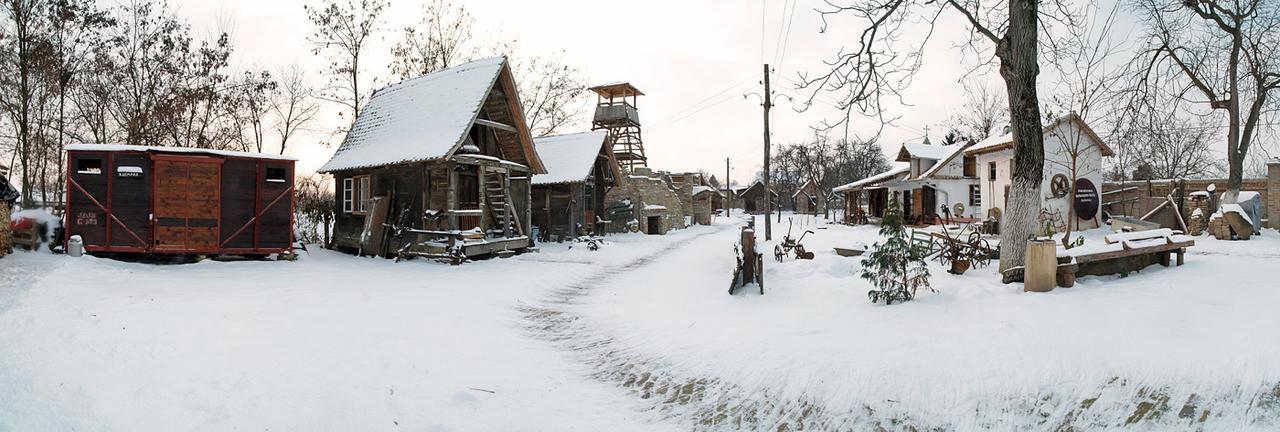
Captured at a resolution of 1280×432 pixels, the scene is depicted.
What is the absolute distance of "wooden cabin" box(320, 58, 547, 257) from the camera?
48.2 ft

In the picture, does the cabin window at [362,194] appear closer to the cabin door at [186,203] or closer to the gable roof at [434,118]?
the gable roof at [434,118]

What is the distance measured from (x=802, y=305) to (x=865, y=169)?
5153 cm

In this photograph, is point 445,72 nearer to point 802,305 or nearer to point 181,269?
point 181,269

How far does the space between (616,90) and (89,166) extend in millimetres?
23049

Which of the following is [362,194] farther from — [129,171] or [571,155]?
[571,155]

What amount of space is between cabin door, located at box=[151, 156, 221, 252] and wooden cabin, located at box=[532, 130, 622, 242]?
12.1 meters

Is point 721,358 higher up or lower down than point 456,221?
lower down

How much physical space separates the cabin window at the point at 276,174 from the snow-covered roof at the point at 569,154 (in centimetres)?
1000

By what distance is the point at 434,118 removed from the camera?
15.5m

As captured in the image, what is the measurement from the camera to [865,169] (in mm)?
55062

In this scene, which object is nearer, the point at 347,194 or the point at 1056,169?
the point at 347,194

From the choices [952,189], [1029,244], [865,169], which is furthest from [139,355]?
[865,169]

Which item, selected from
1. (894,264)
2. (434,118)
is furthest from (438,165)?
(894,264)

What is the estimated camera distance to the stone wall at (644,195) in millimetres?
28328
